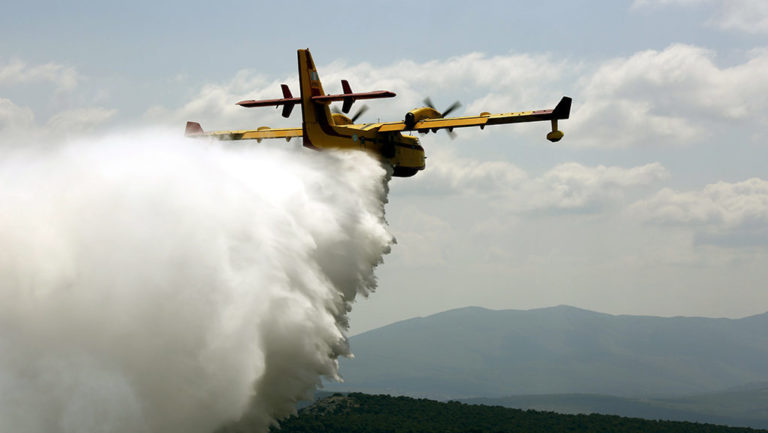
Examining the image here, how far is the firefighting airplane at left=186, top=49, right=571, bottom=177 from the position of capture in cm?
3347

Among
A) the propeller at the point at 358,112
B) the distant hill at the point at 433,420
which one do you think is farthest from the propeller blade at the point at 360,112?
the distant hill at the point at 433,420

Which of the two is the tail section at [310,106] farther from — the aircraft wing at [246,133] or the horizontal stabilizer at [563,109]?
the horizontal stabilizer at [563,109]

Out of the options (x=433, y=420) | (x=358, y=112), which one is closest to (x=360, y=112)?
(x=358, y=112)

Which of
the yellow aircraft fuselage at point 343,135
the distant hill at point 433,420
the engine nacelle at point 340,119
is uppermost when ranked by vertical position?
the engine nacelle at point 340,119

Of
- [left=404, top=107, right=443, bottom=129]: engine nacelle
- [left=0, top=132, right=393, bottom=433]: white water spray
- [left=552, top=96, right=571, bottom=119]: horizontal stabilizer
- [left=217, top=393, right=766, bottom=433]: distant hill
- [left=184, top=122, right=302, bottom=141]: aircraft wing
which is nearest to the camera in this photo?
[left=0, top=132, right=393, bottom=433]: white water spray

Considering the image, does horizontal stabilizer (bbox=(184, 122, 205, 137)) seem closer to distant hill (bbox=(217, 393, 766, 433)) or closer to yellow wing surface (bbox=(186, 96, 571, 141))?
yellow wing surface (bbox=(186, 96, 571, 141))

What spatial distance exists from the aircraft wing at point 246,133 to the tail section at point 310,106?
16.6ft

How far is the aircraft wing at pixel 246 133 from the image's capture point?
129 ft

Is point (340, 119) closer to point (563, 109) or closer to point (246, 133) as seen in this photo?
point (246, 133)

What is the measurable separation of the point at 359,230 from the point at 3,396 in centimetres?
1628

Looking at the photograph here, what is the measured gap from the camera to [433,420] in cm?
11131

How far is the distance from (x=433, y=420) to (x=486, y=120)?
84.0 meters

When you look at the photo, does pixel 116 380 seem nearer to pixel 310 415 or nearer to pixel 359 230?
pixel 359 230

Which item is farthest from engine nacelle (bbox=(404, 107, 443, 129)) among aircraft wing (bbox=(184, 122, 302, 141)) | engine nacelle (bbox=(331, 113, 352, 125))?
aircraft wing (bbox=(184, 122, 302, 141))
